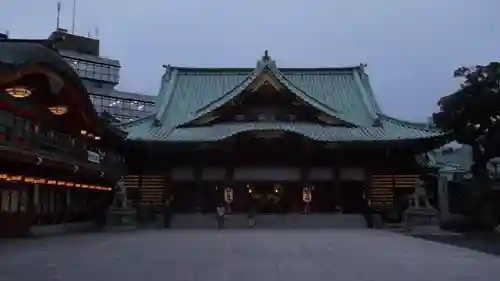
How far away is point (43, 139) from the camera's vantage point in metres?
25.0

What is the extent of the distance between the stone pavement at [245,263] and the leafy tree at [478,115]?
1739 cm

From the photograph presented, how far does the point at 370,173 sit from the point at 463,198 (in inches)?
243

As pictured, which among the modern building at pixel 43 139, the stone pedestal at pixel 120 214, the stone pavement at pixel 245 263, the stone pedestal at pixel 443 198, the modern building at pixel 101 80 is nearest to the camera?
the stone pavement at pixel 245 263

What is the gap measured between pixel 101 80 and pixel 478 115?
65.1m

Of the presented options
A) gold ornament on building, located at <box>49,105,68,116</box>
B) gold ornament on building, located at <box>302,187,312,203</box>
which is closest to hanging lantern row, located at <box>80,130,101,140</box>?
gold ornament on building, located at <box>49,105,68,116</box>

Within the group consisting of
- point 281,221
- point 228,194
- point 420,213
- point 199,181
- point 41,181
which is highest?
point 199,181

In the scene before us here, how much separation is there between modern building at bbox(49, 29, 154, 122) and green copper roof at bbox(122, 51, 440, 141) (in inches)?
1346

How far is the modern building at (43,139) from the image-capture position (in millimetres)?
20750

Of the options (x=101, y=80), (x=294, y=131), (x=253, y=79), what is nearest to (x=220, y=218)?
(x=294, y=131)

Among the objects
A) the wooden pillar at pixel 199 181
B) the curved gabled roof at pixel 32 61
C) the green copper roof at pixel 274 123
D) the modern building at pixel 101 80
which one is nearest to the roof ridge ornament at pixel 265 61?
the green copper roof at pixel 274 123

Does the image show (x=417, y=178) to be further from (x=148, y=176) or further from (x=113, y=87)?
(x=113, y=87)

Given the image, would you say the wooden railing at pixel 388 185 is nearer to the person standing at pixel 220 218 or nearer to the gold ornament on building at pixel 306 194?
the gold ornament on building at pixel 306 194

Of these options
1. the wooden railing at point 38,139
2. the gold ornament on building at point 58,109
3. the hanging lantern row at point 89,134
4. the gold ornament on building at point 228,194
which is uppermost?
the gold ornament on building at point 58,109

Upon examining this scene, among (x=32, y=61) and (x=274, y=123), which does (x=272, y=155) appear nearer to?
(x=274, y=123)
